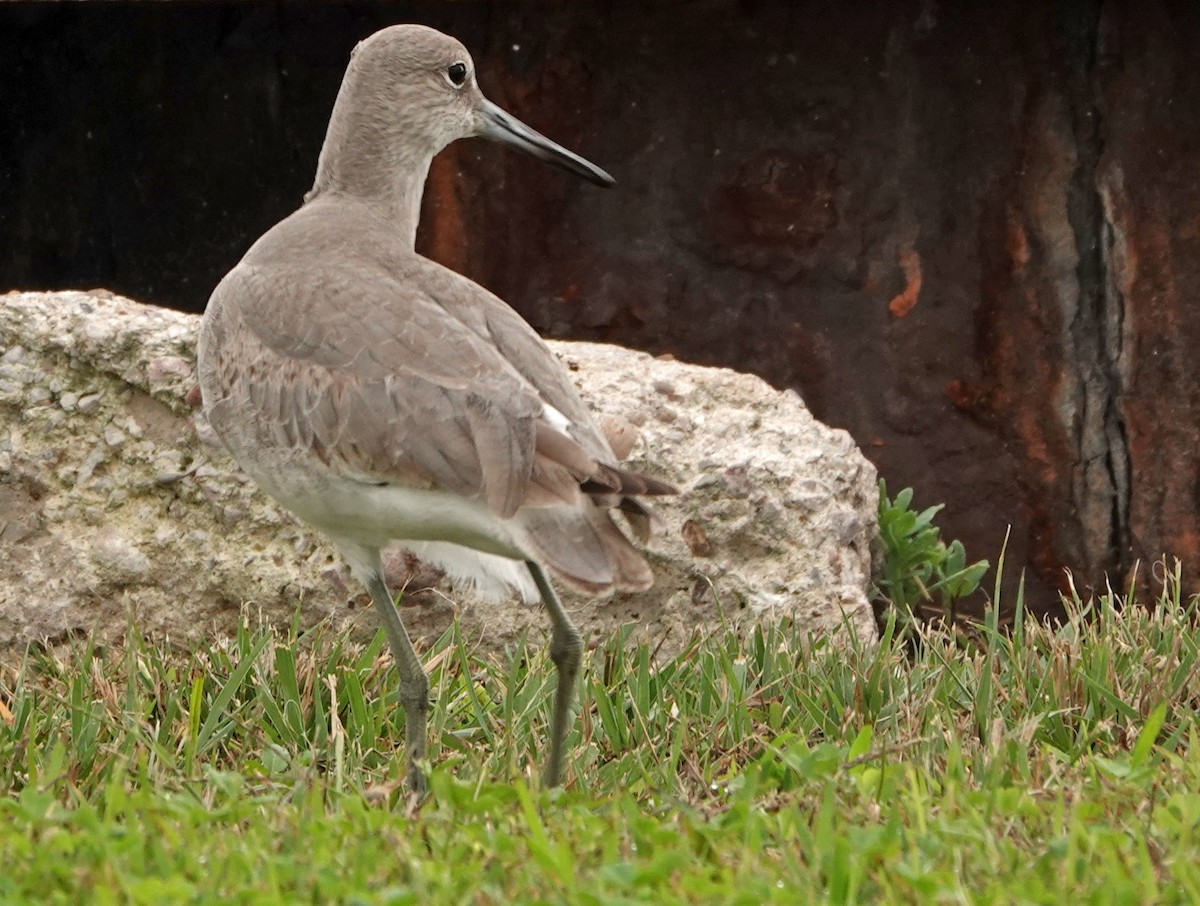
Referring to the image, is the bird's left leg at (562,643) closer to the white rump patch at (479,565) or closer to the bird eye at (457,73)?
the white rump patch at (479,565)

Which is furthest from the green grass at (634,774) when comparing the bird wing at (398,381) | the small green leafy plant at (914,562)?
the bird wing at (398,381)

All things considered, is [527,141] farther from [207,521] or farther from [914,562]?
[914,562]

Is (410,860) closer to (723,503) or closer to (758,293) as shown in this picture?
(723,503)

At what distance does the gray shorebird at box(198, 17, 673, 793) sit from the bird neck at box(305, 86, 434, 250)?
0.15 ft

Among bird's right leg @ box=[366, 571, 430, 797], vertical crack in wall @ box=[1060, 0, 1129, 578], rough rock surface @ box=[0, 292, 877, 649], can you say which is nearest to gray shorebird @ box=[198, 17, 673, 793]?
bird's right leg @ box=[366, 571, 430, 797]

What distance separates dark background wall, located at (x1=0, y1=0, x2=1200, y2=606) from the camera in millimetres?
5484

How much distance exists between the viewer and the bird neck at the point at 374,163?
14.2 feet

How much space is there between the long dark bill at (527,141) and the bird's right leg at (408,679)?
131cm

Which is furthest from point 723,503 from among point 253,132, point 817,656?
point 253,132

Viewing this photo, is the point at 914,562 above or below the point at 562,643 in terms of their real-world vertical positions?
below

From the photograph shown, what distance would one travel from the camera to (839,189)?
5.59 metres

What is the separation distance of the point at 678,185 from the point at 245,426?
2278 mm

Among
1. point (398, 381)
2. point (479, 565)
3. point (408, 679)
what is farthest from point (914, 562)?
point (398, 381)

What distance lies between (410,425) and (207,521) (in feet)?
5.01
